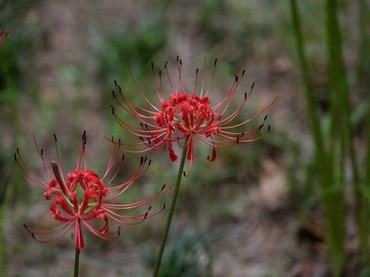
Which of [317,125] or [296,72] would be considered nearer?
[317,125]

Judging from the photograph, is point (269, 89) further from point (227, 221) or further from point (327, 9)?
point (327, 9)

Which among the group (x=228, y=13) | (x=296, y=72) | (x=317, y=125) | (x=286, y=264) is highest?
(x=228, y=13)

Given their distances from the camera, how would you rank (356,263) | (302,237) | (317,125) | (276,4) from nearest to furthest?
(317,125)
(356,263)
(302,237)
(276,4)

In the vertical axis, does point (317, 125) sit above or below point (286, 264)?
above

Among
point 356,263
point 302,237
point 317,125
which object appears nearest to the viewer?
point 317,125

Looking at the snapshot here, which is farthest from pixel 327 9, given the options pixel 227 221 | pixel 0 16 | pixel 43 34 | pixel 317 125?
pixel 43 34

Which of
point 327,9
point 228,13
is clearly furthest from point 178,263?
point 228,13
